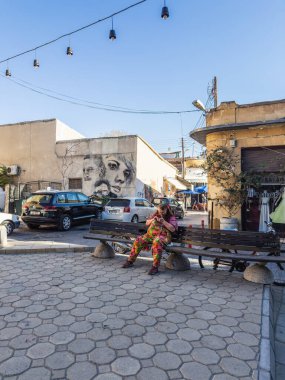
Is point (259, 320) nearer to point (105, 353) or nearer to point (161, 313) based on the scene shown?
point (161, 313)

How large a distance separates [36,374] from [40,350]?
372 millimetres

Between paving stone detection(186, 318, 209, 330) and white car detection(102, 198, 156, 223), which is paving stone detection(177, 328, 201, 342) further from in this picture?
white car detection(102, 198, 156, 223)

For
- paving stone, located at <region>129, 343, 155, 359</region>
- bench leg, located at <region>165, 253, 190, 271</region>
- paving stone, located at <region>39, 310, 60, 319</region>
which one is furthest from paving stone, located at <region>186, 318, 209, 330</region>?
bench leg, located at <region>165, 253, 190, 271</region>

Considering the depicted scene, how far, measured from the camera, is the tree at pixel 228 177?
10000 mm

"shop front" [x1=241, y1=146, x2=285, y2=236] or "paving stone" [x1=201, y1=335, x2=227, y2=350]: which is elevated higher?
"shop front" [x1=241, y1=146, x2=285, y2=236]

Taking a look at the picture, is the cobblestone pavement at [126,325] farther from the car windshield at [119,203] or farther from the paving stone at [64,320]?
the car windshield at [119,203]

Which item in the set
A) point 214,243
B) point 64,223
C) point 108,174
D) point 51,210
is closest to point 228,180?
point 214,243

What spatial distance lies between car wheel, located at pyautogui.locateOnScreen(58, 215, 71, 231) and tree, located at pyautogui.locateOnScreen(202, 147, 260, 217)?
604 cm

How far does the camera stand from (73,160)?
2102cm

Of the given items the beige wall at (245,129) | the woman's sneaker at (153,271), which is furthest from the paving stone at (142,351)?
the beige wall at (245,129)

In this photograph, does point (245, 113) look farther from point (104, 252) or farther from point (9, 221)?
point (9, 221)

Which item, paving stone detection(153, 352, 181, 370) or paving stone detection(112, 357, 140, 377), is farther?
paving stone detection(153, 352, 181, 370)

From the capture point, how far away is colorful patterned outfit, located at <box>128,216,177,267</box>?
17.4 feet

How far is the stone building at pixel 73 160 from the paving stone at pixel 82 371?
17030 millimetres
